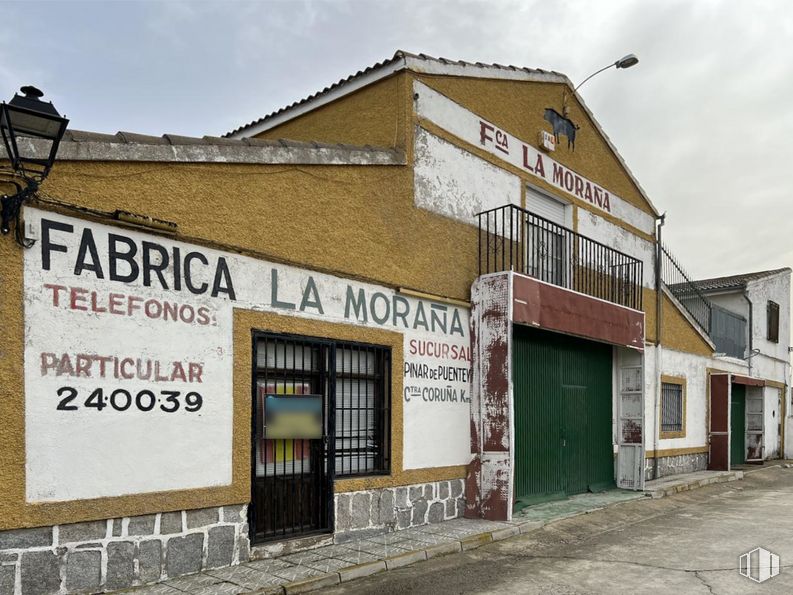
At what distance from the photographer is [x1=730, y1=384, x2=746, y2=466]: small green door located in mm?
21656

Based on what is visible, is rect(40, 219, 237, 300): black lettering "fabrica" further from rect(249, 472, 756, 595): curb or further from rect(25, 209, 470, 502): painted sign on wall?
rect(249, 472, 756, 595): curb

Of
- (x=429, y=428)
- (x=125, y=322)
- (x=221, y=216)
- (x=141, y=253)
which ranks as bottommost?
(x=429, y=428)

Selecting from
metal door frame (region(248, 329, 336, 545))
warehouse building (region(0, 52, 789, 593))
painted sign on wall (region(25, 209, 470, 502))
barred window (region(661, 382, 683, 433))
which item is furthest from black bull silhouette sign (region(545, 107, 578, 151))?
metal door frame (region(248, 329, 336, 545))

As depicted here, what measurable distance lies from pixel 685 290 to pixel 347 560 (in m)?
16.3

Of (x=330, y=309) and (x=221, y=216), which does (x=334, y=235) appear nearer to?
(x=330, y=309)

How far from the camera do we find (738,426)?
2203cm

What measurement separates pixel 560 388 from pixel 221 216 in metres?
7.61

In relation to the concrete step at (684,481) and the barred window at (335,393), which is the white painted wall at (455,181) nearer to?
the barred window at (335,393)

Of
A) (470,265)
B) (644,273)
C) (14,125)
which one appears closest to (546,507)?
(470,265)

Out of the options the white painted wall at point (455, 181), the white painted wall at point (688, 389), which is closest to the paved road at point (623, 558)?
the white painted wall at point (688, 389)

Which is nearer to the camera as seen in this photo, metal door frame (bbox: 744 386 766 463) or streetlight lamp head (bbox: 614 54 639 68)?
streetlight lamp head (bbox: 614 54 639 68)

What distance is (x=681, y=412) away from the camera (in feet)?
56.7

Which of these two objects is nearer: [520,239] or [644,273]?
[520,239]

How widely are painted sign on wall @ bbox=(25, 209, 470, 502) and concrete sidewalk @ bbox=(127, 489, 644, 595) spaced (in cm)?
91
